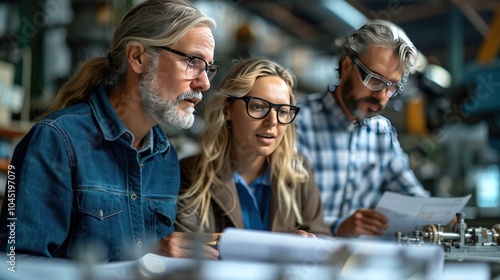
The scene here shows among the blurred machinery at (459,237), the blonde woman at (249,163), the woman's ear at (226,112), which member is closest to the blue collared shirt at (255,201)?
the blonde woman at (249,163)

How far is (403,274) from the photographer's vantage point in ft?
1.80


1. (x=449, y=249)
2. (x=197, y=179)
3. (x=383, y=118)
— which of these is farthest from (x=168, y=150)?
(x=449, y=249)

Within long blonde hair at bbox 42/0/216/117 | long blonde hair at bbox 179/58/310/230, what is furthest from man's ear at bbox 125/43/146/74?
long blonde hair at bbox 179/58/310/230

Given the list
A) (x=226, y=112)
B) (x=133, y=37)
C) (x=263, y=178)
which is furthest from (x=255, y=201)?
(x=133, y=37)

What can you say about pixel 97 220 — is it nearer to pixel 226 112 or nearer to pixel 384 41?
pixel 226 112

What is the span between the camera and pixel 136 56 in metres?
0.95

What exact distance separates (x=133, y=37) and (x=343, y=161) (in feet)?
1.70

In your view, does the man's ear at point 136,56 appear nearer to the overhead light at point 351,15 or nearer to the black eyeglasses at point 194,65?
the black eyeglasses at point 194,65

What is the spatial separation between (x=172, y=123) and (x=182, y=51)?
0.11 meters

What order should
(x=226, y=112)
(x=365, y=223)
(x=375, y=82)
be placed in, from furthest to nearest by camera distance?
(x=365, y=223)
(x=226, y=112)
(x=375, y=82)

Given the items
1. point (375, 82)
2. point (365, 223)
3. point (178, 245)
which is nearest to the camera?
point (178, 245)

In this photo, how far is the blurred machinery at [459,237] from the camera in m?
1.02

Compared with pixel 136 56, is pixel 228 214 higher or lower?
lower

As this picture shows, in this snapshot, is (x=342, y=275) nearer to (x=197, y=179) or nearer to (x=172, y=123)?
(x=172, y=123)
